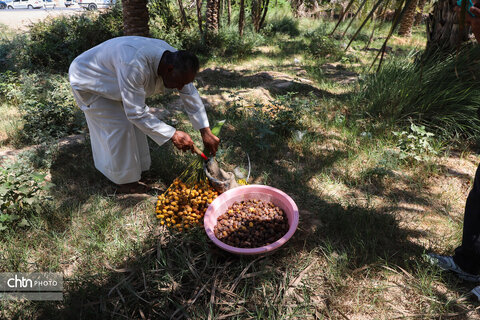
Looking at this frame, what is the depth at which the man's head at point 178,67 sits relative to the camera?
2154mm

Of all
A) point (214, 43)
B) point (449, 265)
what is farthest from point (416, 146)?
point (214, 43)

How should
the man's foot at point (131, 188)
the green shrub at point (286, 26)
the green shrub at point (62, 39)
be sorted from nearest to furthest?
the man's foot at point (131, 188) < the green shrub at point (62, 39) < the green shrub at point (286, 26)

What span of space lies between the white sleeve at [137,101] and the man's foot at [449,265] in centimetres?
206

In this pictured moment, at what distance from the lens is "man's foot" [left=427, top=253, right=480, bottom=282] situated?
74.1 inches

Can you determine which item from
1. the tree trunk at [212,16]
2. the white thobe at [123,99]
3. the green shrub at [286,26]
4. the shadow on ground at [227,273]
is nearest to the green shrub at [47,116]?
the white thobe at [123,99]

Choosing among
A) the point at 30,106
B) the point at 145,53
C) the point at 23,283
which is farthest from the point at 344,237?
the point at 30,106

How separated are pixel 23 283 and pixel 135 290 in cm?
80

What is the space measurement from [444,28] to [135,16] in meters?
4.70

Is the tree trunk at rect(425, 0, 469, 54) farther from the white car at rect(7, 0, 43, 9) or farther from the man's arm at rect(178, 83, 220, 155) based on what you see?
the white car at rect(7, 0, 43, 9)

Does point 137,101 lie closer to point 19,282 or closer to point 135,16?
point 19,282

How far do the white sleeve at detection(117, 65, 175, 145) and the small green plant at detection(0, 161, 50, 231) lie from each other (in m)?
0.97

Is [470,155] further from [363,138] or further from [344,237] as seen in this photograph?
[344,237]

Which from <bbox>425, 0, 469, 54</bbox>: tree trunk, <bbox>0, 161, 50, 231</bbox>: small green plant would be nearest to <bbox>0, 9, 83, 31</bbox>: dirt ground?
<bbox>0, 161, 50, 231</bbox>: small green plant

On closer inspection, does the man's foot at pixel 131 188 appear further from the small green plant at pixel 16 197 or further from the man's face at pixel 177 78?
the man's face at pixel 177 78
